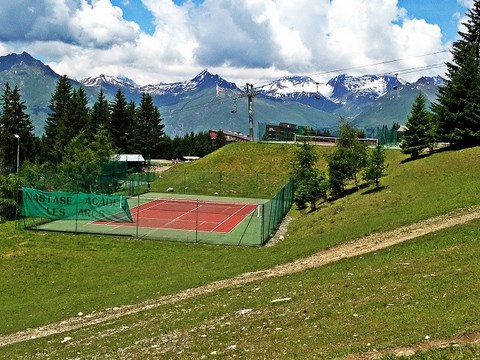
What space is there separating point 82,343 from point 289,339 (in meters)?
6.68

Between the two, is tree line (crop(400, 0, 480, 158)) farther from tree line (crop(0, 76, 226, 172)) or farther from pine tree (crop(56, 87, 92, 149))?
pine tree (crop(56, 87, 92, 149))

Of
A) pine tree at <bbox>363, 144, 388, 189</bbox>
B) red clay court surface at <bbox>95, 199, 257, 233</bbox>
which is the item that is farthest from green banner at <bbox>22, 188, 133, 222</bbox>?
pine tree at <bbox>363, 144, 388, 189</bbox>

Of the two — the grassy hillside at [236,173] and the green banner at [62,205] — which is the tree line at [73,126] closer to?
the grassy hillside at [236,173]

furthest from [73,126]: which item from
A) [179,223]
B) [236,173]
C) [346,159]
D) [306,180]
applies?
[346,159]

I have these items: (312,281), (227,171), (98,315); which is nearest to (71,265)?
(98,315)

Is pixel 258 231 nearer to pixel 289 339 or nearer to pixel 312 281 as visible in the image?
pixel 312 281

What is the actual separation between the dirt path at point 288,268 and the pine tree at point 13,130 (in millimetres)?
79875

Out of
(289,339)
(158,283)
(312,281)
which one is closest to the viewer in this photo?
(289,339)

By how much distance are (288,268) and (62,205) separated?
2500 cm

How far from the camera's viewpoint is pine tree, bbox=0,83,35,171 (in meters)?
91.8

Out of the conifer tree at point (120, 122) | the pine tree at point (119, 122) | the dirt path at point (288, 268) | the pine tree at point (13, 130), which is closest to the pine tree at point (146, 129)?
the conifer tree at point (120, 122)

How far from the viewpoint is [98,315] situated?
60.0 ft

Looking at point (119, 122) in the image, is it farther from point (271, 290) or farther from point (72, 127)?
point (271, 290)

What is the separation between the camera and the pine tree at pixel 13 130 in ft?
301
